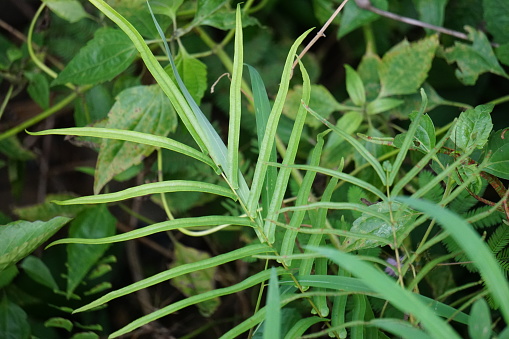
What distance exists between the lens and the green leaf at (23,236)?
25.1 inches

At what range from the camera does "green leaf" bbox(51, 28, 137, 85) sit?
2.59 feet

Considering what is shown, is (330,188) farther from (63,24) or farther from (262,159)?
(63,24)

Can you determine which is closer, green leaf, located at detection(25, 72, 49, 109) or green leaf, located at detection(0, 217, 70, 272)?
green leaf, located at detection(0, 217, 70, 272)

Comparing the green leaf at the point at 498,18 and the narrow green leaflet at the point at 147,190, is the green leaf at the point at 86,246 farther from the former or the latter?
the green leaf at the point at 498,18

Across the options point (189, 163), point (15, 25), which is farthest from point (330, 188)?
point (15, 25)

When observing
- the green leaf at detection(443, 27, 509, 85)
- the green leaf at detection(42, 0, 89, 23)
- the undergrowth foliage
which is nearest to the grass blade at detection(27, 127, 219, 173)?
the undergrowth foliage

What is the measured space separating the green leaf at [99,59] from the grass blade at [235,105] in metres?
0.33

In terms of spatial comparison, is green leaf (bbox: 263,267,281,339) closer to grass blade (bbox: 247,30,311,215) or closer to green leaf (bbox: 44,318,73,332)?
grass blade (bbox: 247,30,311,215)

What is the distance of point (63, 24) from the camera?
1.25 metres

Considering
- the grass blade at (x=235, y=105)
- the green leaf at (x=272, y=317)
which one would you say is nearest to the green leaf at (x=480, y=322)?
the green leaf at (x=272, y=317)

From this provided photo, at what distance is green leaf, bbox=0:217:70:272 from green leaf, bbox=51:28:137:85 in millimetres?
257

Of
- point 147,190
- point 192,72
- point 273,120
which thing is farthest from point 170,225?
point 192,72

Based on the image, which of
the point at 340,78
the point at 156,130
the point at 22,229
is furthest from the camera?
the point at 340,78

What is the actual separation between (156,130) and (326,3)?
456 millimetres
